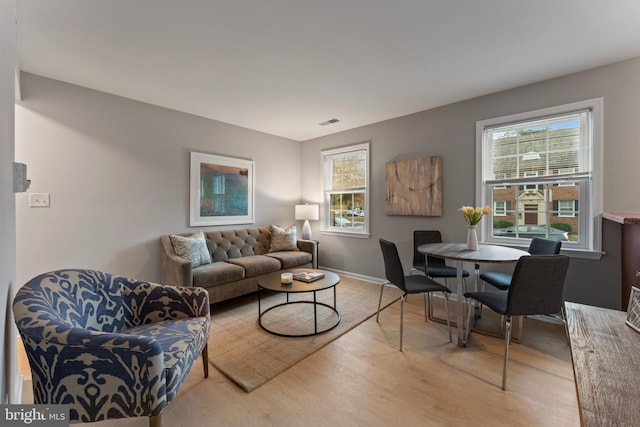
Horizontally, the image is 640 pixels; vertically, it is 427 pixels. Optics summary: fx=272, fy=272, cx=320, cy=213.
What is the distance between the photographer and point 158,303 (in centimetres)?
184

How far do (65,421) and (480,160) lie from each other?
12.8 ft

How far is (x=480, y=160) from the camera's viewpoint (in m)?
3.18

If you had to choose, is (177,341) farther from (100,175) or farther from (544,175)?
(544,175)

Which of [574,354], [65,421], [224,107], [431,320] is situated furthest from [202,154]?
[574,354]

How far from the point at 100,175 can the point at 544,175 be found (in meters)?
4.74

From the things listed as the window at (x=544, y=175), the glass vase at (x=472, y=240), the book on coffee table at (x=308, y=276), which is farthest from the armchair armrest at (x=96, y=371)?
the window at (x=544, y=175)

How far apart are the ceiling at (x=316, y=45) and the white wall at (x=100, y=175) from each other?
10.7 inches

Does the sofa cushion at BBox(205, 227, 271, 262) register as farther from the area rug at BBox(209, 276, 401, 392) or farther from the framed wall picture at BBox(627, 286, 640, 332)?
the framed wall picture at BBox(627, 286, 640, 332)

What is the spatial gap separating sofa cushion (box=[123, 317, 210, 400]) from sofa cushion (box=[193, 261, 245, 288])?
1.17m

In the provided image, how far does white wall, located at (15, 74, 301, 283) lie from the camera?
2592 mm

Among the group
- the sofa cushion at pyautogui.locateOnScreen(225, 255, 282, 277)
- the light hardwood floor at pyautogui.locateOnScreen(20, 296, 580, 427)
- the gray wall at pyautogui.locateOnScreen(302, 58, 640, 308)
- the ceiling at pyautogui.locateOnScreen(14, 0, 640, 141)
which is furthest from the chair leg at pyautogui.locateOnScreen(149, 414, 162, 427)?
the gray wall at pyautogui.locateOnScreen(302, 58, 640, 308)

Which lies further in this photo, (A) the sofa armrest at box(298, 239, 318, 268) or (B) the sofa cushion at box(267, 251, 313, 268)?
(A) the sofa armrest at box(298, 239, 318, 268)

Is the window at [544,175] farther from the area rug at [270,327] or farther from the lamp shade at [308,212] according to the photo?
the lamp shade at [308,212]

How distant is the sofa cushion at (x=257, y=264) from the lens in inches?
132
